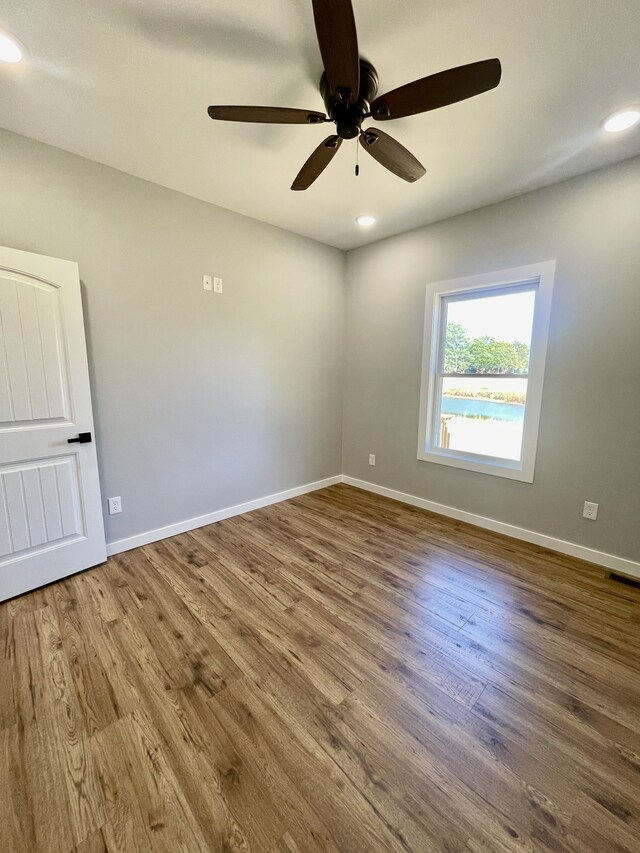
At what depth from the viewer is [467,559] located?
2484 millimetres

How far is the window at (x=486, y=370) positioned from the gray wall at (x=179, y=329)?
126 cm

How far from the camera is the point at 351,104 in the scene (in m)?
1.41

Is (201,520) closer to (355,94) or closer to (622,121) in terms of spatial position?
(355,94)

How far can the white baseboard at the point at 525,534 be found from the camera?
2355 millimetres

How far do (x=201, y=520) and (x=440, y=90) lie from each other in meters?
3.13

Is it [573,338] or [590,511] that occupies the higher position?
[573,338]

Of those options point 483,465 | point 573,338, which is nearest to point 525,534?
point 483,465

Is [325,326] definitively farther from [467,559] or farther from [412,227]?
[467,559]

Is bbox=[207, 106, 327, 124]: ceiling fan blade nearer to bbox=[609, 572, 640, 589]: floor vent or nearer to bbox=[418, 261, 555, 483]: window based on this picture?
bbox=[418, 261, 555, 483]: window

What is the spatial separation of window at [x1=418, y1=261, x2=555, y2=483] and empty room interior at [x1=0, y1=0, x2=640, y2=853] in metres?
0.03

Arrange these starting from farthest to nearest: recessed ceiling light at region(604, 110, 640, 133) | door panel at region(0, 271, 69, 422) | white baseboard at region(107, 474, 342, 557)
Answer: white baseboard at region(107, 474, 342, 557) < door panel at region(0, 271, 69, 422) < recessed ceiling light at region(604, 110, 640, 133)

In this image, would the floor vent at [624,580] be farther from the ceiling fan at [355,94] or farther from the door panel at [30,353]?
the door panel at [30,353]

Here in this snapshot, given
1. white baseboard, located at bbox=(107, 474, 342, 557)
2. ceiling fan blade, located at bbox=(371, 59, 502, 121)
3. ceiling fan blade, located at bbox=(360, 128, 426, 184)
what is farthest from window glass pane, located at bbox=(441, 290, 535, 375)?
white baseboard, located at bbox=(107, 474, 342, 557)

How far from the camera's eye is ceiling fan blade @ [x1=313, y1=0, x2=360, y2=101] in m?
1.01
